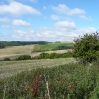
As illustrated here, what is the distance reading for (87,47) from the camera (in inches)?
1203

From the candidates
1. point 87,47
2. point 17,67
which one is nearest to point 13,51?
point 17,67

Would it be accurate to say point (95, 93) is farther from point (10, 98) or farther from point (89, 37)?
point (89, 37)

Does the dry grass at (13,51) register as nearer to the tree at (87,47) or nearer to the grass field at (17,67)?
the grass field at (17,67)

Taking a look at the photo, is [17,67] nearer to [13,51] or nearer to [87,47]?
[87,47]

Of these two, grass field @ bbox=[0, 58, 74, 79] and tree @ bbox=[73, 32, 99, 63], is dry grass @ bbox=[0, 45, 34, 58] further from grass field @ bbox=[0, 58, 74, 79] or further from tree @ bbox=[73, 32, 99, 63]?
tree @ bbox=[73, 32, 99, 63]

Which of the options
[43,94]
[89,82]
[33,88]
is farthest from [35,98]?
[89,82]

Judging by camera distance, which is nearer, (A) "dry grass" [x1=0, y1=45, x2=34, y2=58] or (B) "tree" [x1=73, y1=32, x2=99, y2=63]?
(B) "tree" [x1=73, y1=32, x2=99, y2=63]

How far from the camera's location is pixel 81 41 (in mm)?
30234

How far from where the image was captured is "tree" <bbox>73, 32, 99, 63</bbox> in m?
30.0

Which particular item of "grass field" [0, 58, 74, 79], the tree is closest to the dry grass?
"grass field" [0, 58, 74, 79]

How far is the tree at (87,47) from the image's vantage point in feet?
98.5

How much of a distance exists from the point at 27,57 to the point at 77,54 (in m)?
52.7

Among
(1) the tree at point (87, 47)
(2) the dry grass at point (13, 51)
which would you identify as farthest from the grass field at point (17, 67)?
(2) the dry grass at point (13, 51)

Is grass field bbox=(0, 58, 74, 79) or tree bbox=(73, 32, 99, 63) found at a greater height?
tree bbox=(73, 32, 99, 63)
